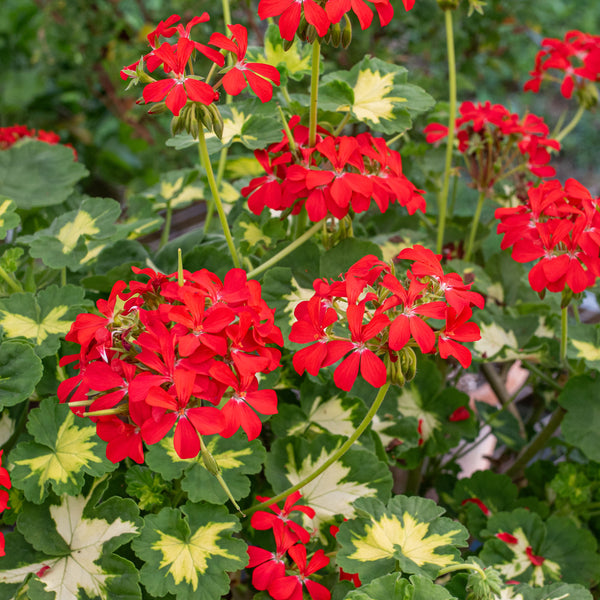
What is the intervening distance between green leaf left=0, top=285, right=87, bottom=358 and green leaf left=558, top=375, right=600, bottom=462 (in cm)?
66

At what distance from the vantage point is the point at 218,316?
0.55m

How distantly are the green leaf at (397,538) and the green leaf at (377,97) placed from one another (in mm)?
446

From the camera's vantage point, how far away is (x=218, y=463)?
0.73 meters

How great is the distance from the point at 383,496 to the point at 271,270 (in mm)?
300

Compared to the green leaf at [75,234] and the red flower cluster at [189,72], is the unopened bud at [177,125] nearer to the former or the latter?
the red flower cluster at [189,72]

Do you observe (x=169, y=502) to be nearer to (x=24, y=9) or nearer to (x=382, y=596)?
(x=382, y=596)

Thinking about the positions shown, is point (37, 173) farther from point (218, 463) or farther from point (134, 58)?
point (134, 58)

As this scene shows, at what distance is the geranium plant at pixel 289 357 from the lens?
572 mm

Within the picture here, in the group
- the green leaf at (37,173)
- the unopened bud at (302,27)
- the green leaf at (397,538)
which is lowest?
the green leaf at (397,538)

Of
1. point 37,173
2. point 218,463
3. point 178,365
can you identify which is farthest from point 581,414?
point 37,173

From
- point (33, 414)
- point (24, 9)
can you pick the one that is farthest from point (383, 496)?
point (24, 9)

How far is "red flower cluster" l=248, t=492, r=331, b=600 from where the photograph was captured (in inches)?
26.5

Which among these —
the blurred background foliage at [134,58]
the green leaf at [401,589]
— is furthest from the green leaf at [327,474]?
the blurred background foliage at [134,58]

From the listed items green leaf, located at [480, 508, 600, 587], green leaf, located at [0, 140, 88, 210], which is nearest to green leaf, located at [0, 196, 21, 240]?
green leaf, located at [0, 140, 88, 210]
